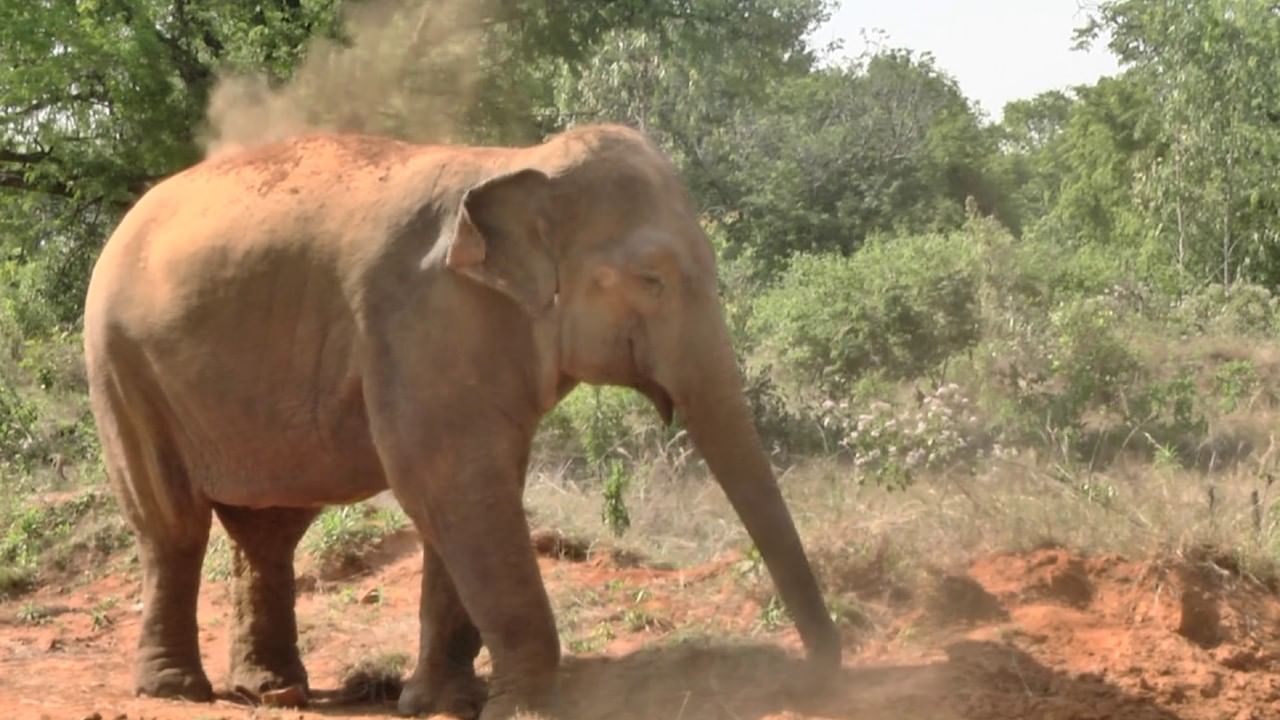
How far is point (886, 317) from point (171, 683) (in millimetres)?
8630

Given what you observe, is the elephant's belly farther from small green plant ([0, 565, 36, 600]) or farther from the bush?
the bush

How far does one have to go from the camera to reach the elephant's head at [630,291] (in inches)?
242

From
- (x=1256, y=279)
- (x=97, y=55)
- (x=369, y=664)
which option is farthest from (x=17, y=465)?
(x=1256, y=279)

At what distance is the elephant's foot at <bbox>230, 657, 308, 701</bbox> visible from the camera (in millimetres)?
7645

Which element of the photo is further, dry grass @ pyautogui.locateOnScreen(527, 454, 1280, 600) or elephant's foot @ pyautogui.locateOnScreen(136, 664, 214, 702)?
elephant's foot @ pyautogui.locateOnScreen(136, 664, 214, 702)

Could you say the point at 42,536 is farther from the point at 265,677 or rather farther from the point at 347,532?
the point at 265,677

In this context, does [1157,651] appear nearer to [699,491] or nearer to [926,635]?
[926,635]

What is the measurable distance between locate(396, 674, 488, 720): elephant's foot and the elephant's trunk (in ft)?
4.47

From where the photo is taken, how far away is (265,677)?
7684 mm

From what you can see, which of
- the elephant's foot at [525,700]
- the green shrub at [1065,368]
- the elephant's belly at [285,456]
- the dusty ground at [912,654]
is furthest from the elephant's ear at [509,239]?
the green shrub at [1065,368]

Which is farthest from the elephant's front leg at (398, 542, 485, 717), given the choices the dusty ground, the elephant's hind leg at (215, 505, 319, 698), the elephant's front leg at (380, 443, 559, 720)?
the elephant's hind leg at (215, 505, 319, 698)

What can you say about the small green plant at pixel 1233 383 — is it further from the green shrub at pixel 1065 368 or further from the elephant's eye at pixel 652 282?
the elephant's eye at pixel 652 282

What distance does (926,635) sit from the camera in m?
7.02

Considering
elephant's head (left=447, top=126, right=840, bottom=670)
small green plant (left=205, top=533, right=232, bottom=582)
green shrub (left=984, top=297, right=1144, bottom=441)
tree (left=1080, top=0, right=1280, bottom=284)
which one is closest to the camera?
elephant's head (left=447, top=126, right=840, bottom=670)
